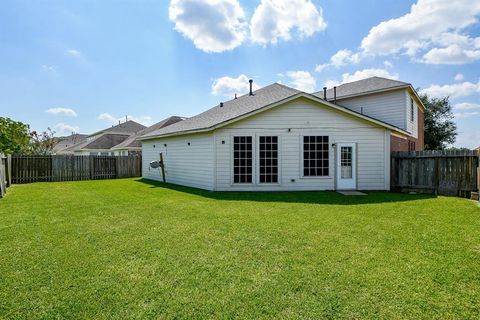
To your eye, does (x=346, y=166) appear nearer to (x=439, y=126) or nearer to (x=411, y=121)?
(x=411, y=121)

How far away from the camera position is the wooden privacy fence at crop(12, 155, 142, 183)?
648 inches

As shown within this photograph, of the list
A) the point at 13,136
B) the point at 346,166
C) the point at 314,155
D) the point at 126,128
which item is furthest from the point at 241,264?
the point at 126,128

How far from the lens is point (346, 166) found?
12.2m

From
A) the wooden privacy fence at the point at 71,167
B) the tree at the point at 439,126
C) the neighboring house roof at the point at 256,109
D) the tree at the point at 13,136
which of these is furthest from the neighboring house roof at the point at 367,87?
the tree at the point at 13,136

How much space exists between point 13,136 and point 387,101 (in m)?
31.9

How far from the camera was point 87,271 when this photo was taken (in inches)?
149

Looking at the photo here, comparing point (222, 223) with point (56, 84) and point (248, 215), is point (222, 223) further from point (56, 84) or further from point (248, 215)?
point (56, 84)

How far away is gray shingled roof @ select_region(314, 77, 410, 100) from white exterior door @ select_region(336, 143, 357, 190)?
6566mm

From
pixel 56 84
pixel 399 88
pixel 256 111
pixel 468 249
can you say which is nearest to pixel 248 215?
pixel 468 249

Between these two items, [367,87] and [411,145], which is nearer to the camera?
[367,87]

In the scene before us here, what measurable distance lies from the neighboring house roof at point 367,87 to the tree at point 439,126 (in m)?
18.5

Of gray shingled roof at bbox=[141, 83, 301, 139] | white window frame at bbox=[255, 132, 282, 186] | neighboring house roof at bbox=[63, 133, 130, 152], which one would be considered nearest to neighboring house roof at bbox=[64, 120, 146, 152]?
neighboring house roof at bbox=[63, 133, 130, 152]

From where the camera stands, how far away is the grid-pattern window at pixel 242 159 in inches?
467

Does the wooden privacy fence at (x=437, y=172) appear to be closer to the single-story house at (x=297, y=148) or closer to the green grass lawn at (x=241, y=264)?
the single-story house at (x=297, y=148)
